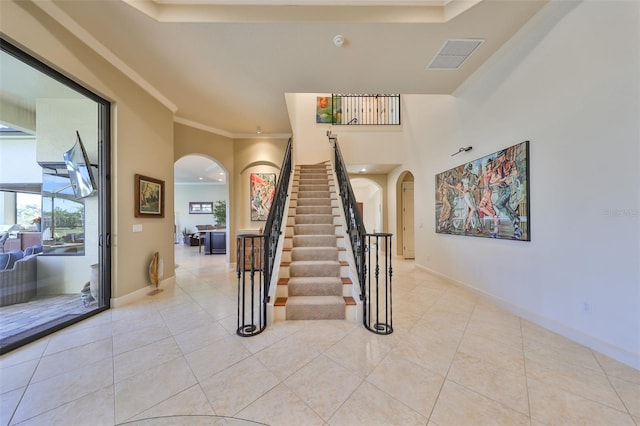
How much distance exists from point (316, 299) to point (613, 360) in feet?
8.87

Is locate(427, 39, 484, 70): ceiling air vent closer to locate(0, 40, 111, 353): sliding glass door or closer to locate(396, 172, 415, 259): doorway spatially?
locate(396, 172, 415, 259): doorway

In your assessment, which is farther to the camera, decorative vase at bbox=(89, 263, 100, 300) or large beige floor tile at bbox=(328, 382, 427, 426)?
decorative vase at bbox=(89, 263, 100, 300)

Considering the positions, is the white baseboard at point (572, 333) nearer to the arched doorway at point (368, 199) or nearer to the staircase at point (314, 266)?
the staircase at point (314, 266)

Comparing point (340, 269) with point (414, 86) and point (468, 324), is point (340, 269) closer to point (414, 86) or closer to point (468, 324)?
point (468, 324)

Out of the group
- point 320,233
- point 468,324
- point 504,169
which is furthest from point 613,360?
point 320,233

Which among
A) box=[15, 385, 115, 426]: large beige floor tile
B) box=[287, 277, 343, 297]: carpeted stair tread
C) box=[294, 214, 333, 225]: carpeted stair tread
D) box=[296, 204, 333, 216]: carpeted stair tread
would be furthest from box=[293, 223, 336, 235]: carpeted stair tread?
box=[15, 385, 115, 426]: large beige floor tile

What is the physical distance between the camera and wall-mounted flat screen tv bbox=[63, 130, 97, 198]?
3053 mm

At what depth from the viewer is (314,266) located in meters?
3.26

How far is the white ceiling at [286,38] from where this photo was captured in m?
2.45

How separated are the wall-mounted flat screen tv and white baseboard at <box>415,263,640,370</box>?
18.5 feet

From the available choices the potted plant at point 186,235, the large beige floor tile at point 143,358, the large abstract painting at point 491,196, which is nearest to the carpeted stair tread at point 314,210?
the large abstract painting at point 491,196

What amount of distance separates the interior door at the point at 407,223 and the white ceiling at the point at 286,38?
3.69m

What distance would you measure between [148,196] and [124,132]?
0.99 m

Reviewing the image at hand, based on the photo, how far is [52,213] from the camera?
2.91 metres
